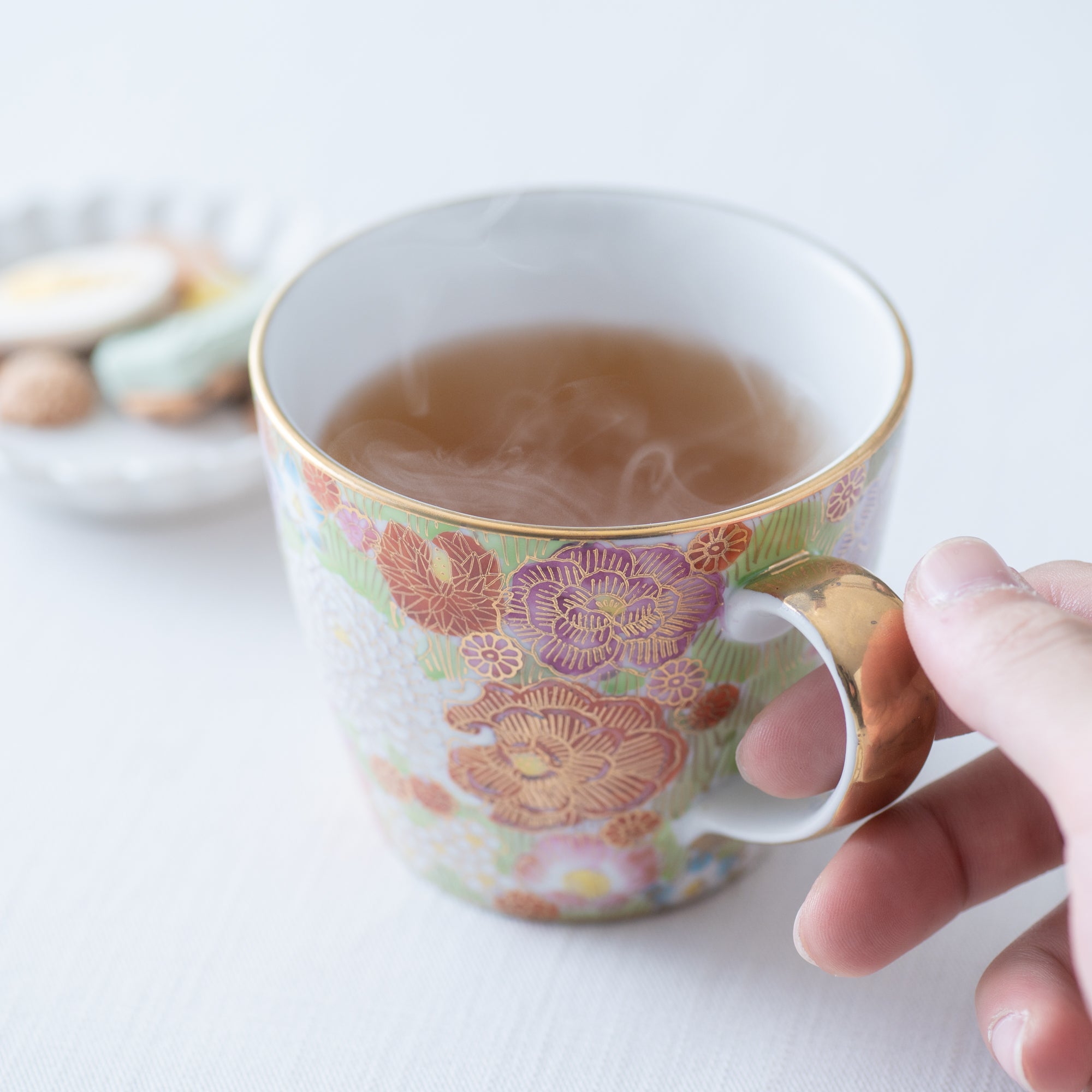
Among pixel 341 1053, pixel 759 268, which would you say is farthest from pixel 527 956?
pixel 759 268

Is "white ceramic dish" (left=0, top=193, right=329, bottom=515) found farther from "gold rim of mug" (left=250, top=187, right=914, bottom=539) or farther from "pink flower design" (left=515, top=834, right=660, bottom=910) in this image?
"pink flower design" (left=515, top=834, right=660, bottom=910)

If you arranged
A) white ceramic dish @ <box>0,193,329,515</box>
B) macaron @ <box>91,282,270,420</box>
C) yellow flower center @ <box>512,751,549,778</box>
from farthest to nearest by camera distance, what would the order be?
macaron @ <box>91,282,270,420</box>, white ceramic dish @ <box>0,193,329,515</box>, yellow flower center @ <box>512,751,549,778</box>

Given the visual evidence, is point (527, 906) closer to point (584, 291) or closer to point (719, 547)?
point (719, 547)

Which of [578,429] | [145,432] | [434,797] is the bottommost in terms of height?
[145,432]

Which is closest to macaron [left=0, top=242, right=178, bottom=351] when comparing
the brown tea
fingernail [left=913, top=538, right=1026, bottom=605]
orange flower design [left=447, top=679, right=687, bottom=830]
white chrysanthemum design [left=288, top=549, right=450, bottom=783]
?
the brown tea

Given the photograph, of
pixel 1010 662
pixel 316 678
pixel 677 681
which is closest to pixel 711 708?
pixel 677 681

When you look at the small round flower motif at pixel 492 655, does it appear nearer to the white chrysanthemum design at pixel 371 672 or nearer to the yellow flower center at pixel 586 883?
the white chrysanthemum design at pixel 371 672

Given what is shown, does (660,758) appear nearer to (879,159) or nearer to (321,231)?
(321,231)
